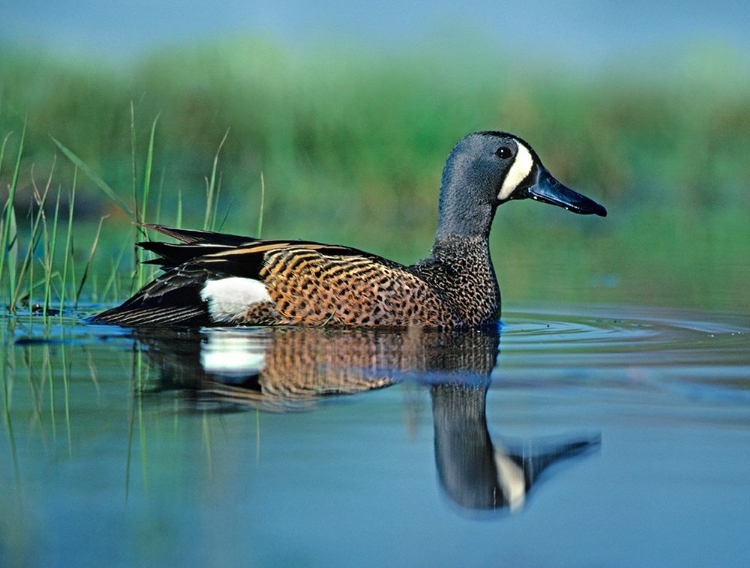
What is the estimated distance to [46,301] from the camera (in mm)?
6434

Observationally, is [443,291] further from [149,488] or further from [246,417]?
[149,488]

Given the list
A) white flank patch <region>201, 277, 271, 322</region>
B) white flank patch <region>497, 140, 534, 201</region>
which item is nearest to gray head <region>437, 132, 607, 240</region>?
white flank patch <region>497, 140, 534, 201</region>

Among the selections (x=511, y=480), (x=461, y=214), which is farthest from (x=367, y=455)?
(x=461, y=214)

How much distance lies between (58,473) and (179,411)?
76cm

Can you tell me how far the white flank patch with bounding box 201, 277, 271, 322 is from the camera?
20.9 ft

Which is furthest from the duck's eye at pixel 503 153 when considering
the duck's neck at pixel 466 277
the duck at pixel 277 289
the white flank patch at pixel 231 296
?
the white flank patch at pixel 231 296

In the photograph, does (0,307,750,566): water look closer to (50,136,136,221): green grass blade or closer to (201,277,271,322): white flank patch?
(201,277,271,322): white flank patch

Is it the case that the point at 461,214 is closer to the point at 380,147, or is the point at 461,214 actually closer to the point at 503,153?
the point at 503,153

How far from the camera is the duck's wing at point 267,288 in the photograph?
6.32 metres


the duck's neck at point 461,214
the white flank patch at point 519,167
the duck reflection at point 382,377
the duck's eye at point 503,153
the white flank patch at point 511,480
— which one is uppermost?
the duck's eye at point 503,153

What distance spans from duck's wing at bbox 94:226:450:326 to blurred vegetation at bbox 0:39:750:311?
2.58m

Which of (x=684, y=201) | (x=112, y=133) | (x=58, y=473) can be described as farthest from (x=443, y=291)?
(x=684, y=201)

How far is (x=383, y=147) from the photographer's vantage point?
14.2 meters

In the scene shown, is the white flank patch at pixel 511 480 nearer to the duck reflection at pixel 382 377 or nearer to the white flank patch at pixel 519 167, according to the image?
the duck reflection at pixel 382 377
